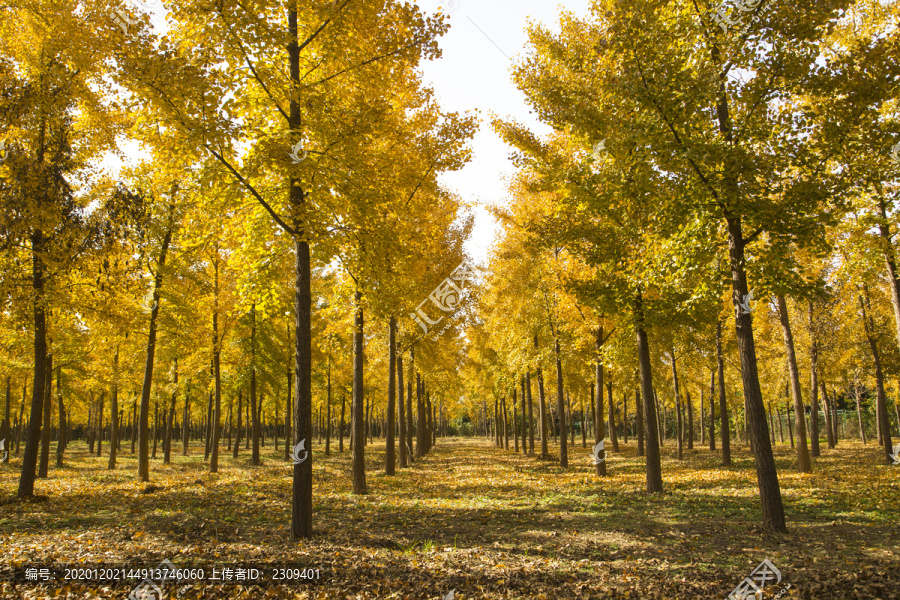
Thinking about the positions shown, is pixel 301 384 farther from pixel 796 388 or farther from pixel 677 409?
pixel 677 409

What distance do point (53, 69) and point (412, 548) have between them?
12228mm

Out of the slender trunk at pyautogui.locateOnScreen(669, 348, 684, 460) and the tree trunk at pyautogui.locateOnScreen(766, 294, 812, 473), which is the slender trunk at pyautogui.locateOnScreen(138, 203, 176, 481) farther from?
the slender trunk at pyautogui.locateOnScreen(669, 348, 684, 460)

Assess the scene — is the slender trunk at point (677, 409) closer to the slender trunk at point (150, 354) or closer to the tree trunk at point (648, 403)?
the tree trunk at point (648, 403)

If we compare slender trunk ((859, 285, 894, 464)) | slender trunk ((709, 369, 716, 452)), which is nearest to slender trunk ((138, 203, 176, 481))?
slender trunk ((709, 369, 716, 452))

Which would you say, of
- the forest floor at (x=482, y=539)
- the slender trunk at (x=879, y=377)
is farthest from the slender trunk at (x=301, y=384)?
the slender trunk at (x=879, y=377)

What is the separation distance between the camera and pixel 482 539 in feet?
23.5

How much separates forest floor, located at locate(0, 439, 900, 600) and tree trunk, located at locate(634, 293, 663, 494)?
1.64 ft

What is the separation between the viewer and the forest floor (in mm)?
4816

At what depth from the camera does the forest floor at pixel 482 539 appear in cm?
482

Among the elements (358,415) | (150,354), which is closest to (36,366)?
(150,354)

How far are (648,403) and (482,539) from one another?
563cm

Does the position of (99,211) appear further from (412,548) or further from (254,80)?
(412,548)

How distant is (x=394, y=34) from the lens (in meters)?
7.53

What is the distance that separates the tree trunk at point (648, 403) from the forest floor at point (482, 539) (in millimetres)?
500
